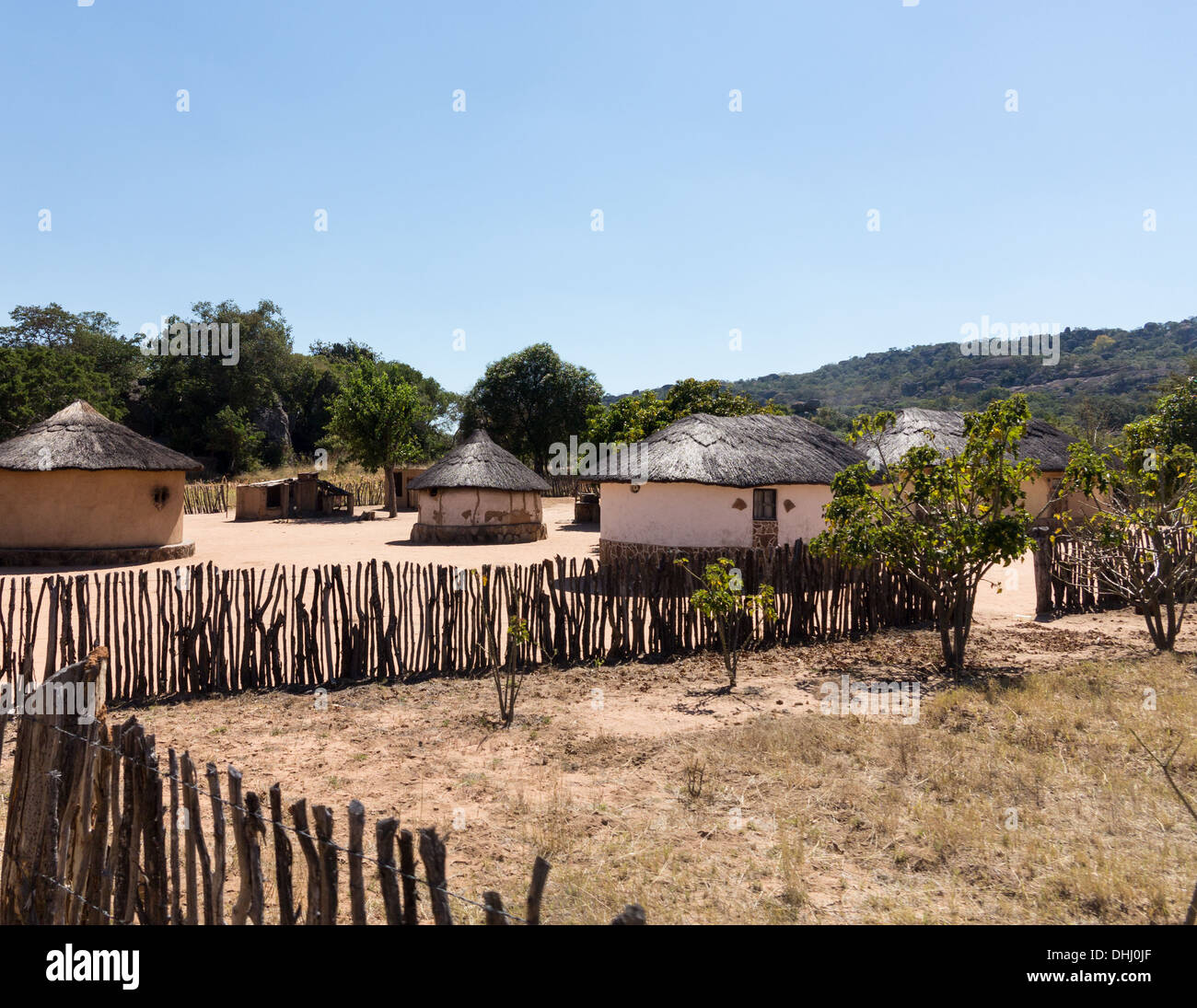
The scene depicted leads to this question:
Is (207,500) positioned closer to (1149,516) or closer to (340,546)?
(340,546)

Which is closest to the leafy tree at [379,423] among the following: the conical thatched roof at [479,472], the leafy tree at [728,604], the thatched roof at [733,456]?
the conical thatched roof at [479,472]

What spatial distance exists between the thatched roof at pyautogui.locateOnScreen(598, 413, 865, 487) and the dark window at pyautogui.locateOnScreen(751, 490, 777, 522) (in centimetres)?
45

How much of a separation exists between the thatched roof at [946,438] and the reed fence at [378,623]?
15.0 metres

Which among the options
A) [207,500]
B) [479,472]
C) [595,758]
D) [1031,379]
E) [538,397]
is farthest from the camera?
[1031,379]

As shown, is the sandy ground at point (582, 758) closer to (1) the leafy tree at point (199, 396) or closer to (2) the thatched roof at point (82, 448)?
(2) the thatched roof at point (82, 448)

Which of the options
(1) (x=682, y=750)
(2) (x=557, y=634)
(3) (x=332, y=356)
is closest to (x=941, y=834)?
(1) (x=682, y=750)

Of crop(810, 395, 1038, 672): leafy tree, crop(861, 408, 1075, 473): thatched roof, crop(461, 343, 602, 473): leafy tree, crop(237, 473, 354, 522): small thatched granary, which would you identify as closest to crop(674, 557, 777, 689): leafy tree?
crop(810, 395, 1038, 672): leafy tree

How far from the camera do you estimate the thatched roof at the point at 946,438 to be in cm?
2391

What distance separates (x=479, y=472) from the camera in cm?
2362

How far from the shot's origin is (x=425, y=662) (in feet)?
27.1

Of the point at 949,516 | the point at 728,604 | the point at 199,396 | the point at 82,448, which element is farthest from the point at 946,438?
the point at 199,396

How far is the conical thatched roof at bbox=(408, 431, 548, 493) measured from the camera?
23.4m

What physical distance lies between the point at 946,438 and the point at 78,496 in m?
22.8

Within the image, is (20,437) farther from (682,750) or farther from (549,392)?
(549,392)
